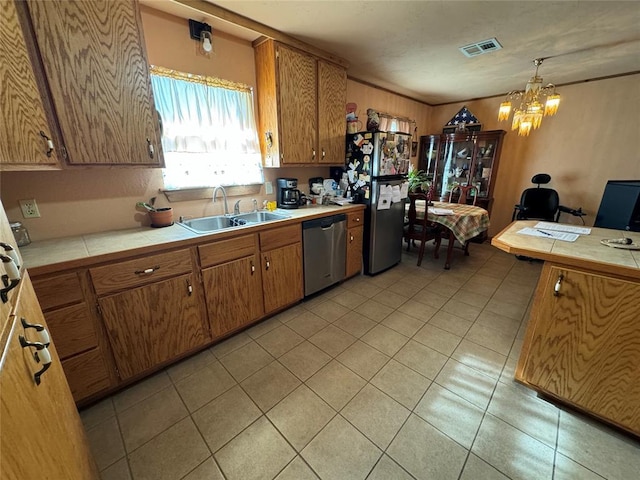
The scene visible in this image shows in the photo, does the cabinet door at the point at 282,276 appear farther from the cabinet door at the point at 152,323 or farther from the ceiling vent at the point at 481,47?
the ceiling vent at the point at 481,47

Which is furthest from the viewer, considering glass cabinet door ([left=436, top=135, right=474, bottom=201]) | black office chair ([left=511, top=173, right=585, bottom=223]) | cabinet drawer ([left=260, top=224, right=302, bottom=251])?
glass cabinet door ([left=436, top=135, right=474, bottom=201])

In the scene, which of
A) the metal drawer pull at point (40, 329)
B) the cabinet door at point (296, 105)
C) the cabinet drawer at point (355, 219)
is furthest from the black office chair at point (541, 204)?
the metal drawer pull at point (40, 329)

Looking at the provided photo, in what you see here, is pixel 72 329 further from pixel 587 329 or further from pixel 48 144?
pixel 587 329

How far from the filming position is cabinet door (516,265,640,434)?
1178mm

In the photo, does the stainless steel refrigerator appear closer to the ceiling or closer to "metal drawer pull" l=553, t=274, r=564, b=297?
the ceiling

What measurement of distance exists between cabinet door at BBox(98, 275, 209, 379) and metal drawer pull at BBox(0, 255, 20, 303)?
78cm

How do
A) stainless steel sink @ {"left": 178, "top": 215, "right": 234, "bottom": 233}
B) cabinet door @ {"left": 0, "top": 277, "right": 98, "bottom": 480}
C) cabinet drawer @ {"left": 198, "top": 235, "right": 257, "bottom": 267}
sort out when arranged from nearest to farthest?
1. cabinet door @ {"left": 0, "top": 277, "right": 98, "bottom": 480}
2. cabinet drawer @ {"left": 198, "top": 235, "right": 257, "bottom": 267}
3. stainless steel sink @ {"left": 178, "top": 215, "right": 234, "bottom": 233}

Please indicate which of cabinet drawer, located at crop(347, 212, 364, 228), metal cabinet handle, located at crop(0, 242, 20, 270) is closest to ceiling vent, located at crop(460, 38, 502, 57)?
cabinet drawer, located at crop(347, 212, 364, 228)

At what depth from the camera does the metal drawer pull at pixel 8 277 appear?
631mm

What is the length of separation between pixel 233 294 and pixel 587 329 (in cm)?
208

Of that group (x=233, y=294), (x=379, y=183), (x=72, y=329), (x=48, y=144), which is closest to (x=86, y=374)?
(x=72, y=329)

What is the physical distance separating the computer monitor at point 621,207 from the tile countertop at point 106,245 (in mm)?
3247

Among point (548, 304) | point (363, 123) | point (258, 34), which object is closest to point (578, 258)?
point (548, 304)

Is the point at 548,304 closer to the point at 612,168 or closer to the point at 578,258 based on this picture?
the point at 578,258
